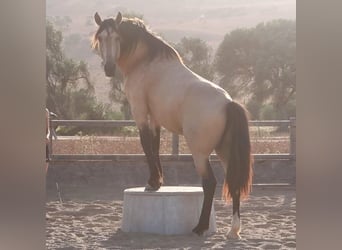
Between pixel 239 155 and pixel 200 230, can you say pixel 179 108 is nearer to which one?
pixel 239 155

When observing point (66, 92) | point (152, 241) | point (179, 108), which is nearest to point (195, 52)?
point (66, 92)

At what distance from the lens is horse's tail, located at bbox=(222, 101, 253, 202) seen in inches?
165

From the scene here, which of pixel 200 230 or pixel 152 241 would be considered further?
pixel 200 230

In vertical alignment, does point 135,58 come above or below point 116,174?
above

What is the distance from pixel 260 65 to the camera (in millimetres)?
27391

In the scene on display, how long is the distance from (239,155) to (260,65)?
23589mm

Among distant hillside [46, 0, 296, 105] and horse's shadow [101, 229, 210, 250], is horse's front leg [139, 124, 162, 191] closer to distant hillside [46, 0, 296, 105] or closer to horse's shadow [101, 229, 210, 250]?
horse's shadow [101, 229, 210, 250]

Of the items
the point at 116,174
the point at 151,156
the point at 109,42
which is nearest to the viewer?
the point at 109,42

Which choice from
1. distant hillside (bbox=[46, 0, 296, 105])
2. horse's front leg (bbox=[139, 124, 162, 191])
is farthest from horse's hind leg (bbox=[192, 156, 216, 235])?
distant hillside (bbox=[46, 0, 296, 105])

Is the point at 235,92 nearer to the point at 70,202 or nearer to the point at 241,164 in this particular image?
the point at 70,202

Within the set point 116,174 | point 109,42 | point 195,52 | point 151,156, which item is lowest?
point 116,174

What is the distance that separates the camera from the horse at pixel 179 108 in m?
4.24
